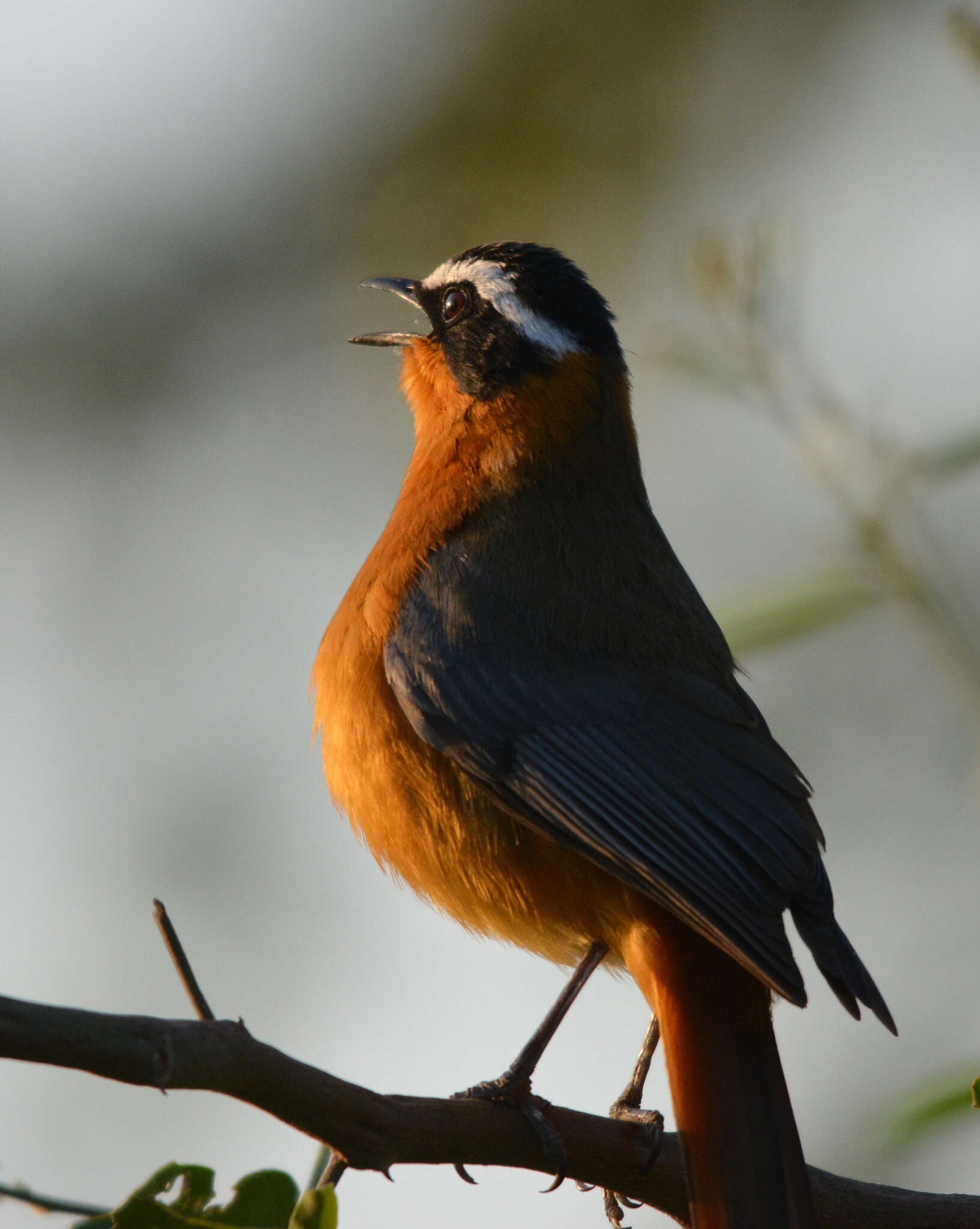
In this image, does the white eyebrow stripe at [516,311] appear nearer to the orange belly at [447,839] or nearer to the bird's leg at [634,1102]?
the orange belly at [447,839]

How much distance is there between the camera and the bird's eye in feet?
17.2

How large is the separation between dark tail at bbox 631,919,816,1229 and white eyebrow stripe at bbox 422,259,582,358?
6.50 feet

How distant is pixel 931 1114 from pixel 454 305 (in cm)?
312

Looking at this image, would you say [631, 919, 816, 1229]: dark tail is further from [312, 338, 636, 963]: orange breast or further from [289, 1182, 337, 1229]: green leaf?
[289, 1182, 337, 1229]: green leaf

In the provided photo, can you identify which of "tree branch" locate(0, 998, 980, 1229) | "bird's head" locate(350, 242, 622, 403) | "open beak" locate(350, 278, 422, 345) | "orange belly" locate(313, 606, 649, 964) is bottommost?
"tree branch" locate(0, 998, 980, 1229)

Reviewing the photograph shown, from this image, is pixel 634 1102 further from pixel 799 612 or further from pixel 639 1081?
pixel 799 612

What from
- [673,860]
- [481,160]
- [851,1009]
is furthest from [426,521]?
[481,160]

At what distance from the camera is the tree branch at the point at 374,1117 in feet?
7.73

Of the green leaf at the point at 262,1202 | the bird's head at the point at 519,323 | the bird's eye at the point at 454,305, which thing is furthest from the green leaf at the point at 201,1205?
the bird's eye at the point at 454,305

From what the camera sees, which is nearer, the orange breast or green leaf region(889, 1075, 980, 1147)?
green leaf region(889, 1075, 980, 1147)

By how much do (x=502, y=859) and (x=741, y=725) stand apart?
75cm

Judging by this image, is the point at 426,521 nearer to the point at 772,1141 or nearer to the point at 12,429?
the point at 772,1141

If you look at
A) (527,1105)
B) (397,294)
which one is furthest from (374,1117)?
(397,294)

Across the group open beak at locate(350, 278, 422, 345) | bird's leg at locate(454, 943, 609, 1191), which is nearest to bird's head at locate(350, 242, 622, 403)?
open beak at locate(350, 278, 422, 345)
